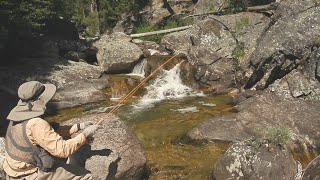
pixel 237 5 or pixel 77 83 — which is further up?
pixel 237 5

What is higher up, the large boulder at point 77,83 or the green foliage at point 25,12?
the green foliage at point 25,12

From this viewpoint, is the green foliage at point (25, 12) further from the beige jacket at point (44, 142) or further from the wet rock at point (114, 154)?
the beige jacket at point (44, 142)

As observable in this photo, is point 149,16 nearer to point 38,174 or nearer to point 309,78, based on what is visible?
point 309,78

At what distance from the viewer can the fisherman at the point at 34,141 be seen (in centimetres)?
455

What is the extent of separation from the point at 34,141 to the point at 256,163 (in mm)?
5397

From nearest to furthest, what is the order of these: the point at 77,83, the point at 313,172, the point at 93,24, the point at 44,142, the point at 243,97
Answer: the point at 44,142 → the point at 313,172 → the point at 243,97 → the point at 77,83 → the point at 93,24

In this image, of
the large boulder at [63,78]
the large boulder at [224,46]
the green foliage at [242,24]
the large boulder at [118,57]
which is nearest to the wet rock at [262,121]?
the large boulder at [224,46]

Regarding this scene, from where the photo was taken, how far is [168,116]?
14.9m

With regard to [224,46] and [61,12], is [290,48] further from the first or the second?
[61,12]

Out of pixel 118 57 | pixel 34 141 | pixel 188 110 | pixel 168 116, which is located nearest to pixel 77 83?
pixel 118 57

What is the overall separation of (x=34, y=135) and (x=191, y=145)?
24.0 ft

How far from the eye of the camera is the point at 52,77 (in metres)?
18.4

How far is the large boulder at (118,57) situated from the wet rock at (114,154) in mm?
12388

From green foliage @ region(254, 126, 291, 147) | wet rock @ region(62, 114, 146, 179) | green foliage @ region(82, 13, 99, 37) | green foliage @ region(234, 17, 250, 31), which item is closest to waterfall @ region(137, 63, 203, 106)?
green foliage @ region(234, 17, 250, 31)
